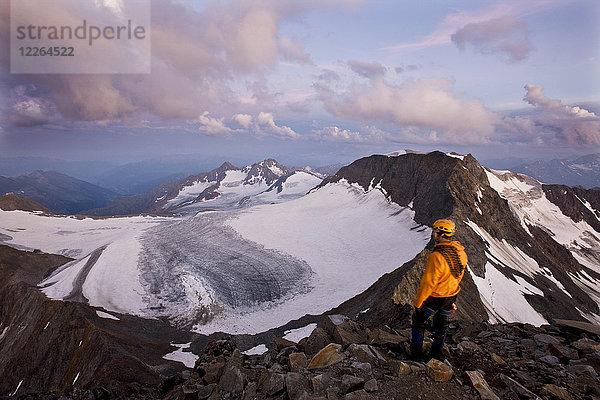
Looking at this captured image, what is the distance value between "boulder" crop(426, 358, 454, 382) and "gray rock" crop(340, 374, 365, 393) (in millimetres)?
1407

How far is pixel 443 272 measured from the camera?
264 inches

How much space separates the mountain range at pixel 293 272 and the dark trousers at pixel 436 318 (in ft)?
19.1

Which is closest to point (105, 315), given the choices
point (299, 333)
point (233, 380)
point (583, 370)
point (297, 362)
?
point (299, 333)

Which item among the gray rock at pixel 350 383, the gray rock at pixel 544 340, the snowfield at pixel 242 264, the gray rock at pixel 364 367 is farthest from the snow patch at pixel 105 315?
the gray rock at pixel 544 340

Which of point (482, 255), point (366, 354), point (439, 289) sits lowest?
point (482, 255)

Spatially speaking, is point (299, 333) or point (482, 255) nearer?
point (299, 333)

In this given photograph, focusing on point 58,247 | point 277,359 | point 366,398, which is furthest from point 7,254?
point 366,398

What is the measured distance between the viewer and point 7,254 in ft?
168

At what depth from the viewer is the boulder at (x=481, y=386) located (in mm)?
5473

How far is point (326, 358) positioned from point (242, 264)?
44.0 meters

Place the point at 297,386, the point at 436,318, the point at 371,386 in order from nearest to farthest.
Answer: the point at 371,386, the point at 297,386, the point at 436,318

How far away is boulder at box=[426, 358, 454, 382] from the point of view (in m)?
5.95

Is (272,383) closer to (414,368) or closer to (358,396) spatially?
(358,396)

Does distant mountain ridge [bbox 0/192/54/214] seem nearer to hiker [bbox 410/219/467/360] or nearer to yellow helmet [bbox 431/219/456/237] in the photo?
hiker [bbox 410/219/467/360]
